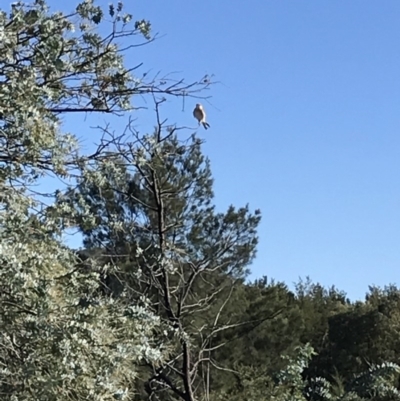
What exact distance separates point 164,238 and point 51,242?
2168 mm

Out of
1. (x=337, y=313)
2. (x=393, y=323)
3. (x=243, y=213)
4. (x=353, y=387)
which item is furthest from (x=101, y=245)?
(x=337, y=313)

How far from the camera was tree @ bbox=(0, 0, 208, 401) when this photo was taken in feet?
14.4

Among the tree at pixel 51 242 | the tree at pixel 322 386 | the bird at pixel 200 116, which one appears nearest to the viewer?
the tree at pixel 51 242

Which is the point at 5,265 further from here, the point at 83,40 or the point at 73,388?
the point at 83,40

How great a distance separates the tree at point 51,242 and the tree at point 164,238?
0.33m

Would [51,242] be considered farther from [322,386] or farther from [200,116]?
[322,386]

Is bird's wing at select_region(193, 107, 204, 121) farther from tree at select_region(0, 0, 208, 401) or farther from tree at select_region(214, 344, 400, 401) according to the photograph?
tree at select_region(214, 344, 400, 401)

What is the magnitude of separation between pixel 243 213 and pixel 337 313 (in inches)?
554

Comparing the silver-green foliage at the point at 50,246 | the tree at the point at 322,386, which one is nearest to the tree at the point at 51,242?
the silver-green foliage at the point at 50,246

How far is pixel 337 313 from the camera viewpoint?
27.5 meters

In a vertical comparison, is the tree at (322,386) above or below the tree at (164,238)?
below

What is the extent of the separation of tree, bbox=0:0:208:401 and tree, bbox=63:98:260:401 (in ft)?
1.08

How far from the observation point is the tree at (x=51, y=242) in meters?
4.38

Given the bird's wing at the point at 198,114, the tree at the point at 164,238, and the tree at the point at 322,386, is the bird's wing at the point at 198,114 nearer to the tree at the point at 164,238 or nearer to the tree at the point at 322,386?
the tree at the point at 164,238
